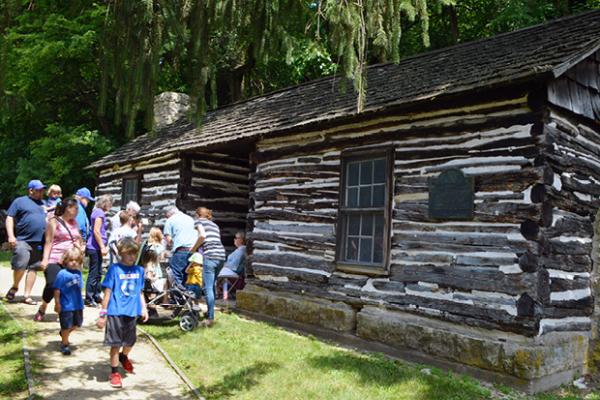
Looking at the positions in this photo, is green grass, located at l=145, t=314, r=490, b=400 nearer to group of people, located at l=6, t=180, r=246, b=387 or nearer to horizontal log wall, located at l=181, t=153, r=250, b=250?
group of people, located at l=6, t=180, r=246, b=387

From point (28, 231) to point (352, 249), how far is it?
4.95 meters

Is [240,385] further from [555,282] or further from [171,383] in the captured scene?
[555,282]

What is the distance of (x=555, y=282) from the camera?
6.42m

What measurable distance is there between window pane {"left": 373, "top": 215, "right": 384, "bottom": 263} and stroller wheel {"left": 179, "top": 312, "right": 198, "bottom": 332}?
2742 mm

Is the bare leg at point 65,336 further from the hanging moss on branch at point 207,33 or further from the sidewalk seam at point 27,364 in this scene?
the hanging moss on branch at point 207,33

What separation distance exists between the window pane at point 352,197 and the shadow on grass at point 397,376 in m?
2.36

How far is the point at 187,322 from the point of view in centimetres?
773

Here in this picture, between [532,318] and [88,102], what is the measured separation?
19.0 m

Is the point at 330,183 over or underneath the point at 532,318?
over

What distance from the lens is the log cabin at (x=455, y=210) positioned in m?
6.19

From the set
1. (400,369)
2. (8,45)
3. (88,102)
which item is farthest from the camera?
(88,102)

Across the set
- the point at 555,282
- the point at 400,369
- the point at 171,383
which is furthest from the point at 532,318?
the point at 171,383

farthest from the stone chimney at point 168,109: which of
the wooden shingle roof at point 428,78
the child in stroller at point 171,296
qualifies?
the child in stroller at point 171,296

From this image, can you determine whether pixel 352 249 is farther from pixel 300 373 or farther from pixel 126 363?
pixel 126 363
